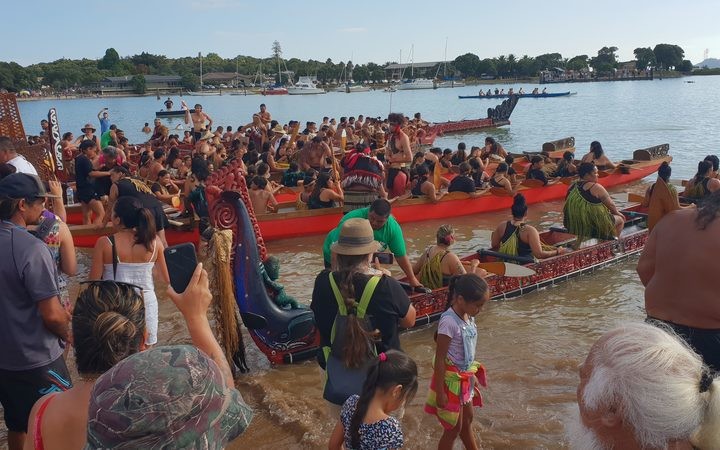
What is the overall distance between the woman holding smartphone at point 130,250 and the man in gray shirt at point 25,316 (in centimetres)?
64

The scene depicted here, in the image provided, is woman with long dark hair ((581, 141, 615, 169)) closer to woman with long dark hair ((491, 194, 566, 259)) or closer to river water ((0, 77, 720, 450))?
river water ((0, 77, 720, 450))

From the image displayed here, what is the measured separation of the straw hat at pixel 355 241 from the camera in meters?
3.60

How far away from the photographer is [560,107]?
202ft

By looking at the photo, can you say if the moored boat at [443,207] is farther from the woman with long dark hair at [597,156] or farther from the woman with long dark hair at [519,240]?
the woman with long dark hair at [519,240]

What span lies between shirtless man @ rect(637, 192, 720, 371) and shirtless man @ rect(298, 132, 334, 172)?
1138 cm

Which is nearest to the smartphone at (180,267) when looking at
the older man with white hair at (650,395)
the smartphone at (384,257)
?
the older man with white hair at (650,395)

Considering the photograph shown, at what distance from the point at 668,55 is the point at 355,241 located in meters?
147

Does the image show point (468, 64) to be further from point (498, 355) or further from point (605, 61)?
point (498, 355)

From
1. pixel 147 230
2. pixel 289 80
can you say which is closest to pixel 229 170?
pixel 147 230

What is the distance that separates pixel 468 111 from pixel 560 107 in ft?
34.2

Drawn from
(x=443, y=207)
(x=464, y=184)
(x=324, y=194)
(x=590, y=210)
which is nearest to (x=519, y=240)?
(x=590, y=210)

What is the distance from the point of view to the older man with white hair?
1675 mm

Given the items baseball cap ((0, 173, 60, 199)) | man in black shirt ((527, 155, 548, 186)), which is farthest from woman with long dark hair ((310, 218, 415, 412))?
man in black shirt ((527, 155, 548, 186))

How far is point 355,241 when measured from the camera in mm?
3645
